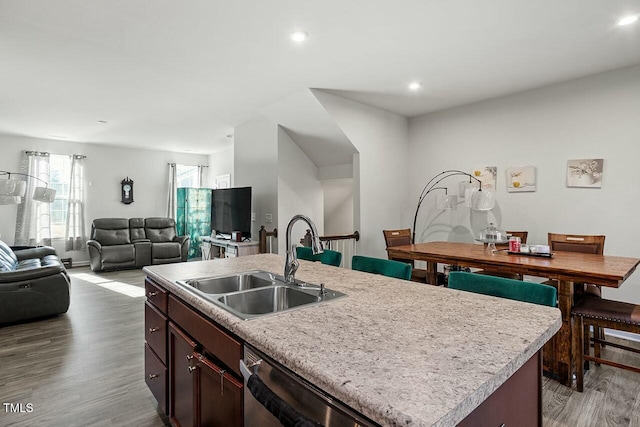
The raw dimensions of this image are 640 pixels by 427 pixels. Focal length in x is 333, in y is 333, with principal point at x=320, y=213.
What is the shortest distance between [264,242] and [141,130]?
3473 millimetres

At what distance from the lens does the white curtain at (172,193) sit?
8438 millimetres

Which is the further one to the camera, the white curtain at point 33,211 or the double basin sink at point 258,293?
the white curtain at point 33,211

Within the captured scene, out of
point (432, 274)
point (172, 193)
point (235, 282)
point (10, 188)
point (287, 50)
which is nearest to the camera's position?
point (235, 282)

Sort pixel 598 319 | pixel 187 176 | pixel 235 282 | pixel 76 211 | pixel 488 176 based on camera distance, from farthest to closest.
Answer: pixel 187 176 < pixel 76 211 < pixel 488 176 < pixel 598 319 < pixel 235 282

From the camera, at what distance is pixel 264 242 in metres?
4.93

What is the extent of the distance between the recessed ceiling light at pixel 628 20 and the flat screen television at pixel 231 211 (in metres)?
4.41

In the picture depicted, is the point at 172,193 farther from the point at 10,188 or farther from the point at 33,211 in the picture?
the point at 10,188

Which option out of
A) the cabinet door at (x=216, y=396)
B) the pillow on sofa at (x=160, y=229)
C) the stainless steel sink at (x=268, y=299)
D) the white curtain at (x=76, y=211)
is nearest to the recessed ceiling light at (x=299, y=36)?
the stainless steel sink at (x=268, y=299)

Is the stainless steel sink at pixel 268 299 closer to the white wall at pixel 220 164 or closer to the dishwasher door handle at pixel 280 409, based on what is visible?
the dishwasher door handle at pixel 280 409

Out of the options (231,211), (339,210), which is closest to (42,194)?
(231,211)

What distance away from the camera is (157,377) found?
6.63 feet

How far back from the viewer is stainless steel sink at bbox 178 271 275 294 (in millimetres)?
1909

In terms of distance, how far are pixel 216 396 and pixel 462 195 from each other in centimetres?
409

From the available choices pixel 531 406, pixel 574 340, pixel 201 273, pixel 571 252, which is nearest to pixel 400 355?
pixel 531 406
